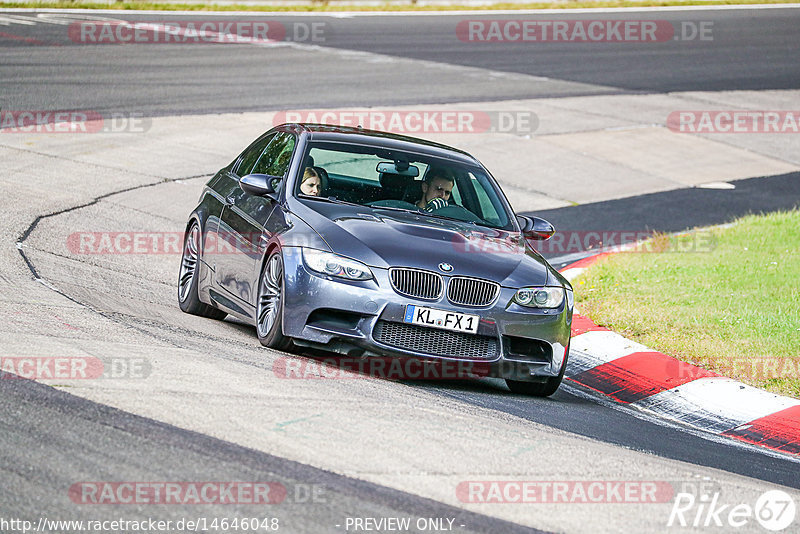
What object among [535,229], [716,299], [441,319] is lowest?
[716,299]

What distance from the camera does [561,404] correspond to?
7863mm

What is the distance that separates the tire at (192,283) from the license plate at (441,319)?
2.55m

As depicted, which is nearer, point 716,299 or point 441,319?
point 441,319

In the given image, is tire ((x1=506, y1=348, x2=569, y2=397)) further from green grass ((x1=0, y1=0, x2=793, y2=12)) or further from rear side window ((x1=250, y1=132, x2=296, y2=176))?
green grass ((x1=0, y1=0, x2=793, y2=12))

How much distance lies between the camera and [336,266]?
7.43 meters

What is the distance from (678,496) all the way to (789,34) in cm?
3288

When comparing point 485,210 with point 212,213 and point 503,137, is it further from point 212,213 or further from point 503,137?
point 503,137

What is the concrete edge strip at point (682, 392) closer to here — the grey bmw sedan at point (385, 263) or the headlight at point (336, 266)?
the grey bmw sedan at point (385, 263)

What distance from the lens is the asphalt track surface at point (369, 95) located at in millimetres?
4875

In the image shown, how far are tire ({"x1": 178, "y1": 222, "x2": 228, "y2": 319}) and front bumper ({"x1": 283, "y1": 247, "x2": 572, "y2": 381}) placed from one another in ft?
6.41

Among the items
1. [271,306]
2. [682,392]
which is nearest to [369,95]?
[682,392]

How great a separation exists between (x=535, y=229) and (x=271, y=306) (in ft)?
7.23

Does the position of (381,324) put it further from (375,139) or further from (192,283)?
(192,283)

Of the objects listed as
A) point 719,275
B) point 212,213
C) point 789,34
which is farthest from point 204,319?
point 789,34
